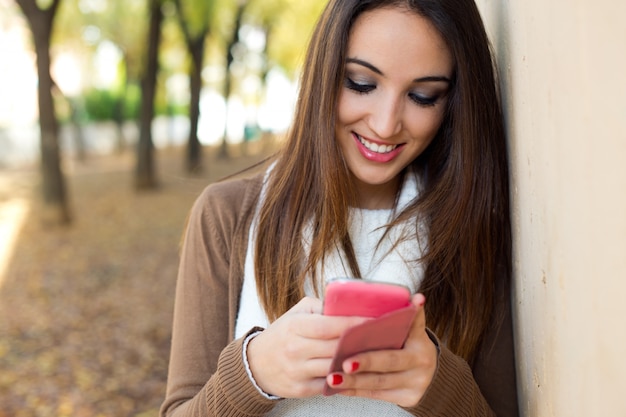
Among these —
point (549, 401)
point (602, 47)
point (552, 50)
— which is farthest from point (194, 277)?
point (602, 47)

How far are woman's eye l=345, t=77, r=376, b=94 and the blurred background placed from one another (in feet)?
1.04

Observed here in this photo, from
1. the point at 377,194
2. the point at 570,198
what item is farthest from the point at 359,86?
the point at 570,198

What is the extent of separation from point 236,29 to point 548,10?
61.6 ft

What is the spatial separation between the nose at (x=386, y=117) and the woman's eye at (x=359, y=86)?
0.16 ft

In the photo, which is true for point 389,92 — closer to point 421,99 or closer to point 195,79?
point 421,99

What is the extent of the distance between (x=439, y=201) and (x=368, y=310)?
77 cm

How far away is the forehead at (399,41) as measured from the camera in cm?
177

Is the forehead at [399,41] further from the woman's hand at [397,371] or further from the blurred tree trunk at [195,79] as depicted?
the blurred tree trunk at [195,79]

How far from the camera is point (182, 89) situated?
34.6 m

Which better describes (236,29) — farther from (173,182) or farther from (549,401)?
(549,401)

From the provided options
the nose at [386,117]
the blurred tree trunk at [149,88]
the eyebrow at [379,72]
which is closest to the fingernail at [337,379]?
the nose at [386,117]

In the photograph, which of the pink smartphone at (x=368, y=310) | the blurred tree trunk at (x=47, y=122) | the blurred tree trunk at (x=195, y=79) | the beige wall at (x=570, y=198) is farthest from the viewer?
the blurred tree trunk at (x=195, y=79)

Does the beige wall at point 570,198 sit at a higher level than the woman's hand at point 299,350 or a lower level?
higher

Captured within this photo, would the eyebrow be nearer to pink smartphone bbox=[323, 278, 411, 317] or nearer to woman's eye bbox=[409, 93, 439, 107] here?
woman's eye bbox=[409, 93, 439, 107]
